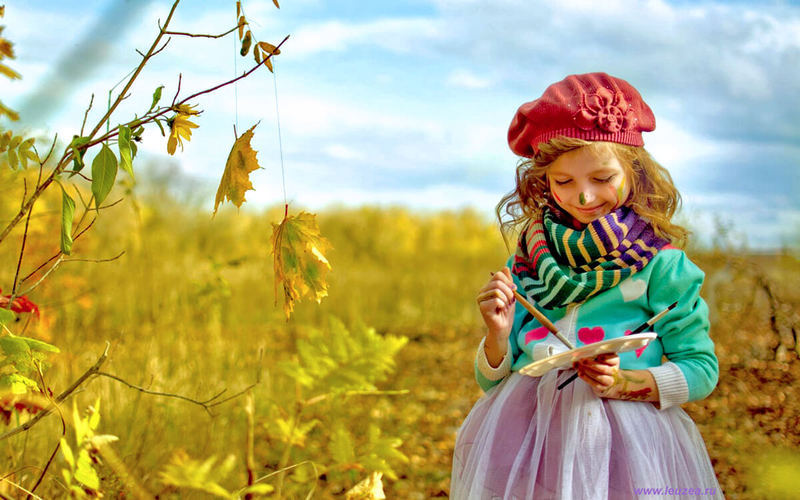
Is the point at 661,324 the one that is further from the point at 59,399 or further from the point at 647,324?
the point at 59,399

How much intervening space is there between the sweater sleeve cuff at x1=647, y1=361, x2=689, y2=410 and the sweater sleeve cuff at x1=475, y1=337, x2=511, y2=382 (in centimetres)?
36

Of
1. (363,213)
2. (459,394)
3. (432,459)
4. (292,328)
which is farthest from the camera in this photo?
(363,213)

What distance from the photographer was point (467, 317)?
6.33 m

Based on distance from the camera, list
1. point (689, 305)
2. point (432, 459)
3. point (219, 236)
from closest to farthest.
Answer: point (689, 305), point (432, 459), point (219, 236)

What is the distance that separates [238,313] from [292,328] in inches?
17.9

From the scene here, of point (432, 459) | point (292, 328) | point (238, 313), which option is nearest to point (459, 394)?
point (432, 459)

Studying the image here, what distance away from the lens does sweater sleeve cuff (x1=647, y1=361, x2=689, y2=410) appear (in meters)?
1.69

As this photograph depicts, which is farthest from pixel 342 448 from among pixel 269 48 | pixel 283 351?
pixel 283 351

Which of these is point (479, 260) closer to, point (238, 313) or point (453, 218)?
point (453, 218)

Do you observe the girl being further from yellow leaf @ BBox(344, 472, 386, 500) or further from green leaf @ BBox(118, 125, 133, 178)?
green leaf @ BBox(118, 125, 133, 178)

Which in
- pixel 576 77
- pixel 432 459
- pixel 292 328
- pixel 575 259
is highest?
pixel 576 77

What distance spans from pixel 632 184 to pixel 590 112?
0.22 meters

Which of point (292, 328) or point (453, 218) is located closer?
point (292, 328)

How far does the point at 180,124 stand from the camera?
1477 millimetres
